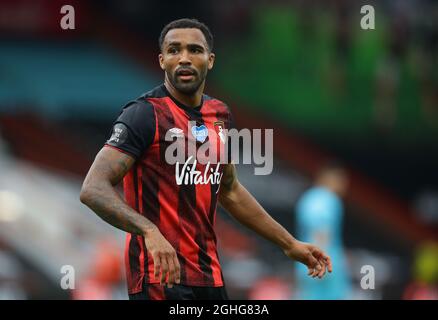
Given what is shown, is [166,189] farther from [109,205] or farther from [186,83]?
[186,83]

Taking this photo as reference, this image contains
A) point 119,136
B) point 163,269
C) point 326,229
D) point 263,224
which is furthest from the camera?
point 326,229

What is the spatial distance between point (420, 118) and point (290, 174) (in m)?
2.10

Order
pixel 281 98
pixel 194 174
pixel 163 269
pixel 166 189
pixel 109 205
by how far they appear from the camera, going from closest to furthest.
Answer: pixel 163 269 → pixel 109 205 → pixel 166 189 → pixel 194 174 → pixel 281 98

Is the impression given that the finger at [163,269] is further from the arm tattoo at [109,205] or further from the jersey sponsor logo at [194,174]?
the jersey sponsor logo at [194,174]

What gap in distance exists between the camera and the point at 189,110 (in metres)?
5.89

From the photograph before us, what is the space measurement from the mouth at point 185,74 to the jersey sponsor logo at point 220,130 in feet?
1.20

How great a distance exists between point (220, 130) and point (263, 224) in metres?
0.66

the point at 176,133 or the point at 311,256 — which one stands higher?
the point at 176,133

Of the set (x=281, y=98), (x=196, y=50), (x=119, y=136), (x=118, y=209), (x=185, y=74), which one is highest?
(x=281, y=98)

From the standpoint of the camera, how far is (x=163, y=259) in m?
5.11

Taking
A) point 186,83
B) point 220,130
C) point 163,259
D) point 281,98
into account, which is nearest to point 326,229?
point 281,98

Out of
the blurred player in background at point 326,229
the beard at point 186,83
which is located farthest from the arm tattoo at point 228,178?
the blurred player in background at point 326,229

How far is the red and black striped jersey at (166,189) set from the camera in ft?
18.3
